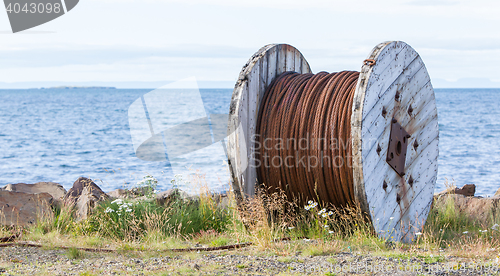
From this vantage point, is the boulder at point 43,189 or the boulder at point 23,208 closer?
the boulder at point 23,208

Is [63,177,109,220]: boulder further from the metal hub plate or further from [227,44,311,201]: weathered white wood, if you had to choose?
the metal hub plate

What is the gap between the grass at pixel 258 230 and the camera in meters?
5.05

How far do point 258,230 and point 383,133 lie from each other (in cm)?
186

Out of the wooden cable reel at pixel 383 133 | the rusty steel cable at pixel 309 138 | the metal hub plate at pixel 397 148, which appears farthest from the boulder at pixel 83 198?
the metal hub plate at pixel 397 148

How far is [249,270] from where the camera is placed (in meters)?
4.31

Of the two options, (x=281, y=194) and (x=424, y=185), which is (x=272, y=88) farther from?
(x=424, y=185)

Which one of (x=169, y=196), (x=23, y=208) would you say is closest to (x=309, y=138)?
(x=169, y=196)

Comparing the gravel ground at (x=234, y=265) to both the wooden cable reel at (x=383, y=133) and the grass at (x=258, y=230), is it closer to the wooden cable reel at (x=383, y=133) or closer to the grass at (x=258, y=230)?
the grass at (x=258, y=230)

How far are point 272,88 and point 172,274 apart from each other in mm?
2867

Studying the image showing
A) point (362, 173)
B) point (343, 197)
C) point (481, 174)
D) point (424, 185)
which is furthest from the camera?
point (481, 174)

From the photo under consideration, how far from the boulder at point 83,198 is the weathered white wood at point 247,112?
226cm

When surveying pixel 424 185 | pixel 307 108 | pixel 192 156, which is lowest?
pixel 192 156

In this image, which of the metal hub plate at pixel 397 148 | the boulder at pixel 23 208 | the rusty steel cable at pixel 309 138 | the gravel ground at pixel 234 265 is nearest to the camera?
the gravel ground at pixel 234 265

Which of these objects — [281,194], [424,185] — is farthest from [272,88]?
[424,185]
